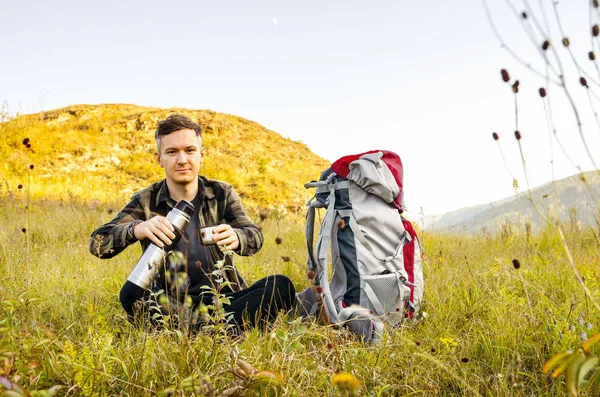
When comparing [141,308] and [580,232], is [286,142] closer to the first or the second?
[580,232]

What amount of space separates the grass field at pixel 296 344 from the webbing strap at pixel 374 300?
18 centimetres

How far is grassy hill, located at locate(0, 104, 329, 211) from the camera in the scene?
59.7 feet

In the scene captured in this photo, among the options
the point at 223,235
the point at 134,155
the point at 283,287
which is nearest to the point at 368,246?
the point at 283,287

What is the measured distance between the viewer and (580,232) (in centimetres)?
548

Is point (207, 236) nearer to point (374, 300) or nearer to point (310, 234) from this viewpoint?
point (310, 234)

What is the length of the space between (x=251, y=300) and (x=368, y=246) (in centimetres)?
82

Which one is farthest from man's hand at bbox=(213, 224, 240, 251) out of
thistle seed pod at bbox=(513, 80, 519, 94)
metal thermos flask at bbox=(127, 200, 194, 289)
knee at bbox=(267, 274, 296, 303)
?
thistle seed pod at bbox=(513, 80, 519, 94)

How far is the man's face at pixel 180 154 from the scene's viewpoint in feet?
9.06

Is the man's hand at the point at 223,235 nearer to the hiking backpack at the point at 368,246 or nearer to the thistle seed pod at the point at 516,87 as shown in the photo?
the hiking backpack at the point at 368,246

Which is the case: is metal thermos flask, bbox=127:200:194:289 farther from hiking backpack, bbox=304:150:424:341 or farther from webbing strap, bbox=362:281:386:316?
webbing strap, bbox=362:281:386:316

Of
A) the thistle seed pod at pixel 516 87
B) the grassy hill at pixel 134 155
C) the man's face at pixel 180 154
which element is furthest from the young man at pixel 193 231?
the grassy hill at pixel 134 155

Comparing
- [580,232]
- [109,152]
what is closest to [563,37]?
[580,232]

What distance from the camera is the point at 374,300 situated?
264 cm

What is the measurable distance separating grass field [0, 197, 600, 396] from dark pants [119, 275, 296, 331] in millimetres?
132
